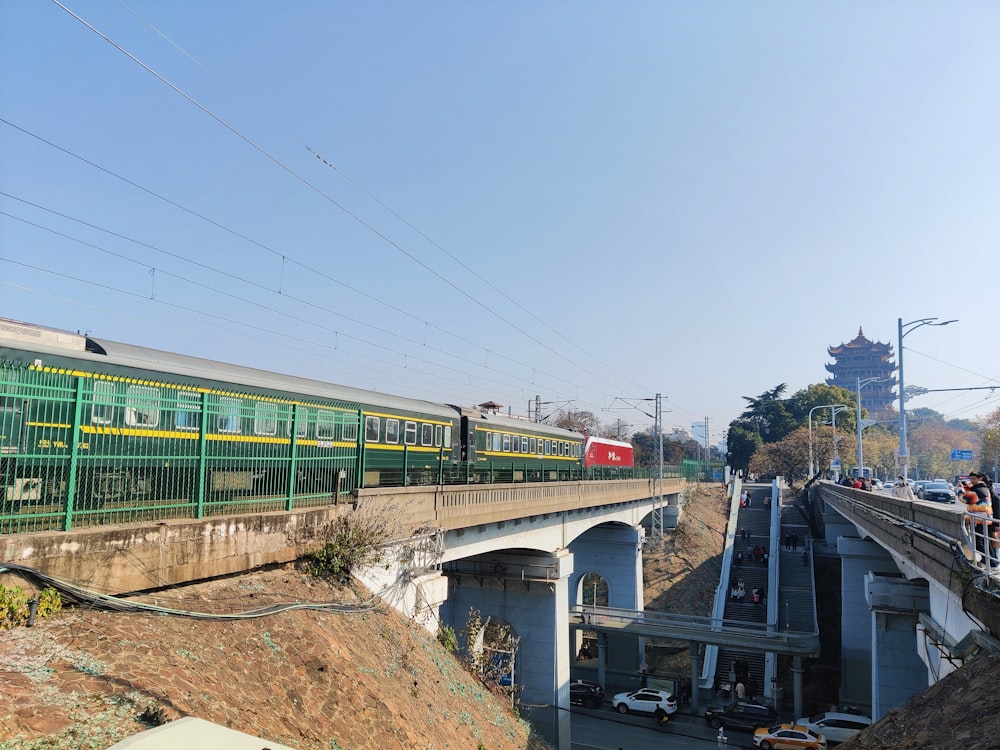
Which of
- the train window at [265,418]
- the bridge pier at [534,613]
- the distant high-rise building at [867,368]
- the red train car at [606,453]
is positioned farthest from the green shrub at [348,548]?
the distant high-rise building at [867,368]

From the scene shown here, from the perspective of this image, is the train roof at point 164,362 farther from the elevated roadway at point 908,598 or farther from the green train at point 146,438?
the elevated roadway at point 908,598

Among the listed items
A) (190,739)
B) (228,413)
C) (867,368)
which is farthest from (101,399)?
(867,368)

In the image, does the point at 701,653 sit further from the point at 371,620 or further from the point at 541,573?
the point at 371,620

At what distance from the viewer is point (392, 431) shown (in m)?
19.3

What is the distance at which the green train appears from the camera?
21.8 feet

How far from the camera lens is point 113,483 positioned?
7.50m

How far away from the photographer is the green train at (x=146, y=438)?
6633mm

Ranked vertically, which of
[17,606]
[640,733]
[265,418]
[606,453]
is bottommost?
[640,733]

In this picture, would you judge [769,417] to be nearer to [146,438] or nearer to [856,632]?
[856,632]

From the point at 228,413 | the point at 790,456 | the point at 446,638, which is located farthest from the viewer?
the point at 790,456

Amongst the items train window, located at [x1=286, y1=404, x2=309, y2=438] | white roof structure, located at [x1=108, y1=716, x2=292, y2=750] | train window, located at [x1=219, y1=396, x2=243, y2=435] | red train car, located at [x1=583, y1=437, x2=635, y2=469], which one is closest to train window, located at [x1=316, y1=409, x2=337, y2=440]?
train window, located at [x1=286, y1=404, x2=309, y2=438]

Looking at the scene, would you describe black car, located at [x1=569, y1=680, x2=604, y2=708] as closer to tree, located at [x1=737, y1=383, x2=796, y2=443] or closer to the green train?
the green train

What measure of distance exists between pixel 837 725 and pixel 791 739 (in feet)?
9.73

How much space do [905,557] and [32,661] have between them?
18241 mm
